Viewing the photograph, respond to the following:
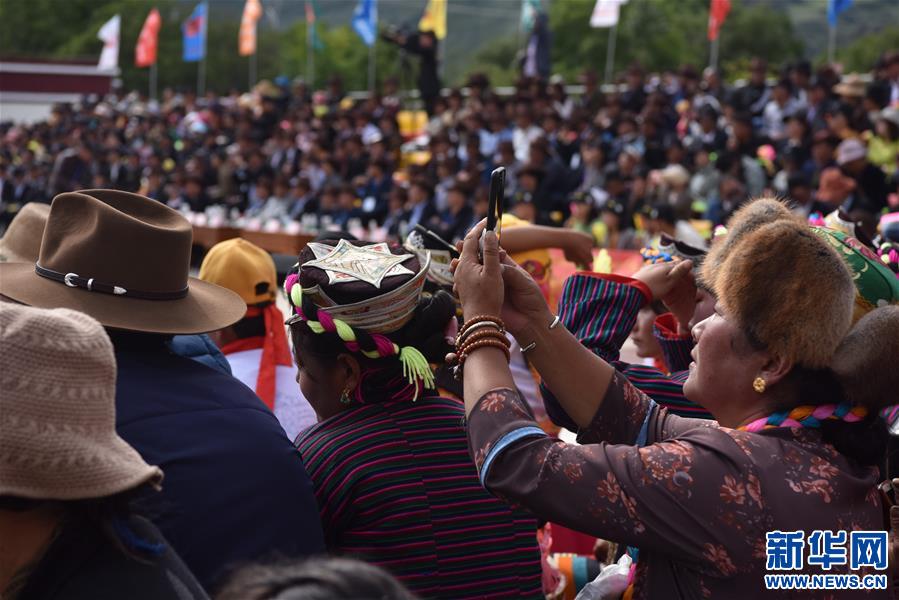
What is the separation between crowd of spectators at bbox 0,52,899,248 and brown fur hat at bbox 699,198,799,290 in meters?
3.44

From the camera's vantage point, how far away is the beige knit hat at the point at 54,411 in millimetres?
1469

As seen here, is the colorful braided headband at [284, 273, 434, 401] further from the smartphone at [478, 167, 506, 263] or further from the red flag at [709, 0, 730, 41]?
the red flag at [709, 0, 730, 41]

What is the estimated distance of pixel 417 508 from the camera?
2193mm

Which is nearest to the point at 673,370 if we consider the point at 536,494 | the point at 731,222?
the point at 731,222

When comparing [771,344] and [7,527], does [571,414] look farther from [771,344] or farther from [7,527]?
[7,527]

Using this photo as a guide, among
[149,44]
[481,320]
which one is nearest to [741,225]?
[481,320]

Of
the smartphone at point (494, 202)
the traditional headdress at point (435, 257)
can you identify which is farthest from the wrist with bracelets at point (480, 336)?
the traditional headdress at point (435, 257)

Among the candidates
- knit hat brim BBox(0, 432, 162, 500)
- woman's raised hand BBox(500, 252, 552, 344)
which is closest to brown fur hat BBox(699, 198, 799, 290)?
woman's raised hand BBox(500, 252, 552, 344)

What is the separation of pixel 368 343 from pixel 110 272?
1.88 feet

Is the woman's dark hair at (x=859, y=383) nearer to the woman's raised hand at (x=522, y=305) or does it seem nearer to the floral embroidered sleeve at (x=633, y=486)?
the floral embroidered sleeve at (x=633, y=486)

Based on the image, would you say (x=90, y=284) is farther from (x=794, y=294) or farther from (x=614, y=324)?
(x=794, y=294)

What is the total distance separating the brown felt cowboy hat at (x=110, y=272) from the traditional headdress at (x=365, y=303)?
0.20 meters

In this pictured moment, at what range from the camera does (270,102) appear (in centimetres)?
2262

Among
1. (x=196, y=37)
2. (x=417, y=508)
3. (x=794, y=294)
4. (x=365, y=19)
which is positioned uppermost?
(x=365, y=19)
